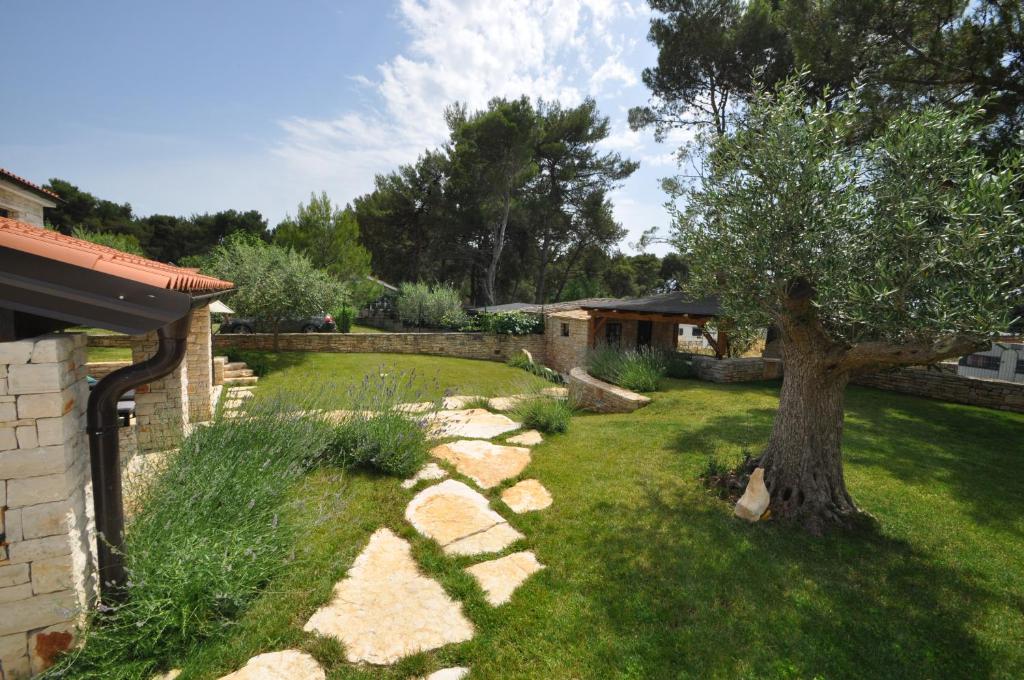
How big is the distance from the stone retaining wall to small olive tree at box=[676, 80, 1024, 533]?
Answer: 433cm

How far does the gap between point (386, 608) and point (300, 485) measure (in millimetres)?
2078

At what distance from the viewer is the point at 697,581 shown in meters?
3.63

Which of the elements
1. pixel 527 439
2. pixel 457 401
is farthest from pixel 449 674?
pixel 457 401

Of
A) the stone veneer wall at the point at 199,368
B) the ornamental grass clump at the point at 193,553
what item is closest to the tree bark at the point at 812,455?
the ornamental grass clump at the point at 193,553

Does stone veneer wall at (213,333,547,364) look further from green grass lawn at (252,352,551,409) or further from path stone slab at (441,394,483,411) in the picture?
path stone slab at (441,394,483,411)

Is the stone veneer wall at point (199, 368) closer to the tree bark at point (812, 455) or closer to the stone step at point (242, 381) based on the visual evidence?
the stone step at point (242, 381)

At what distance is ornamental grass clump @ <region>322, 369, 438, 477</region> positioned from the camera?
18.2 feet

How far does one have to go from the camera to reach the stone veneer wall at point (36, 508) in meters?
2.56

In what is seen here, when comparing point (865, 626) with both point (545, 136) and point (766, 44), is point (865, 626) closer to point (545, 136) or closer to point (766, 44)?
point (766, 44)

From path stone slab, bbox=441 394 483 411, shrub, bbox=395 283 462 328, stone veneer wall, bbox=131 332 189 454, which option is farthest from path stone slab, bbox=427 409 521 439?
shrub, bbox=395 283 462 328

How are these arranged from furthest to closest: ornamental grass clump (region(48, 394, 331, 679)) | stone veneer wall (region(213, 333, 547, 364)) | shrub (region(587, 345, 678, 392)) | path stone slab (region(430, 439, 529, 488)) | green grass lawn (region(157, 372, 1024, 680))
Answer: stone veneer wall (region(213, 333, 547, 364)) → shrub (region(587, 345, 678, 392)) → path stone slab (region(430, 439, 529, 488)) → green grass lawn (region(157, 372, 1024, 680)) → ornamental grass clump (region(48, 394, 331, 679))

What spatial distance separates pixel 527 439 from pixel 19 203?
739 inches

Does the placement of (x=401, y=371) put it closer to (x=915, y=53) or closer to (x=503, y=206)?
(x=915, y=53)

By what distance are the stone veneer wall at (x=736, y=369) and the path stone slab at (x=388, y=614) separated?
1003 centimetres
